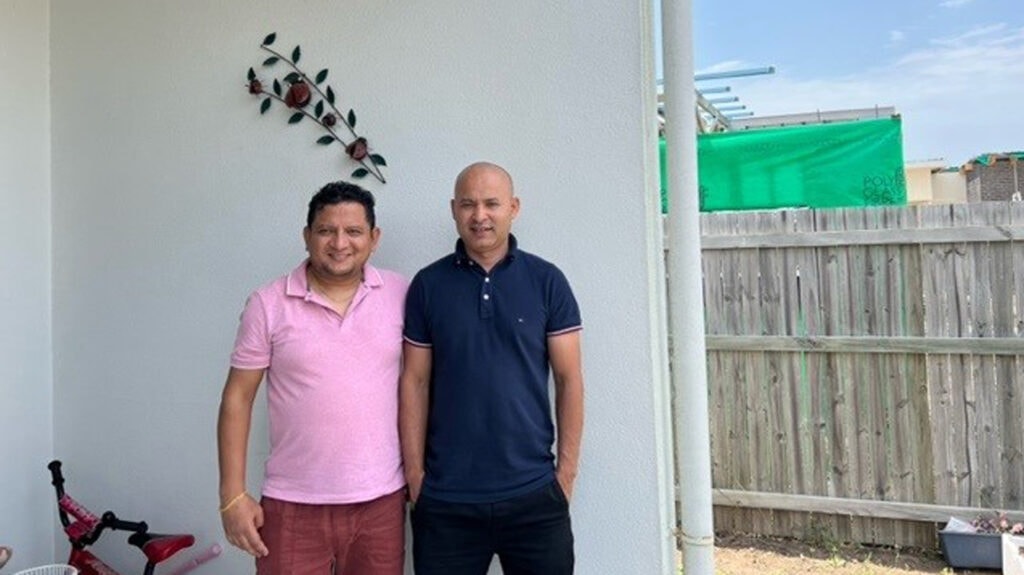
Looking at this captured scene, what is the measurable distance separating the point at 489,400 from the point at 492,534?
290 millimetres

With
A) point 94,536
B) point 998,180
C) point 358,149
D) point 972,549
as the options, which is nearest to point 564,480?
point 358,149

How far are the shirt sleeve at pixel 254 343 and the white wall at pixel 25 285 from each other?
132 cm

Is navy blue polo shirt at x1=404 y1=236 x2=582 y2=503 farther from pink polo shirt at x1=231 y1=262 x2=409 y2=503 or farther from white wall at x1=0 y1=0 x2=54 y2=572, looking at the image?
white wall at x1=0 y1=0 x2=54 y2=572

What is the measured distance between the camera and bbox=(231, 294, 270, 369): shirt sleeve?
4.91 ft

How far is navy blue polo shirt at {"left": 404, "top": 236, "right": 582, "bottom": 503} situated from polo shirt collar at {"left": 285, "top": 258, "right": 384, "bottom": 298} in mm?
141

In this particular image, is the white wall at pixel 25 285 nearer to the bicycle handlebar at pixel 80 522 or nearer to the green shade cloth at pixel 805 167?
the bicycle handlebar at pixel 80 522

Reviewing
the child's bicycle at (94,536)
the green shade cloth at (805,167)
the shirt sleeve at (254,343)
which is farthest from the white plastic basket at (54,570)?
the green shade cloth at (805,167)

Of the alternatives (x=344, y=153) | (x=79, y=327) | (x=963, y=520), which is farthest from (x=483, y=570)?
(x=963, y=520)

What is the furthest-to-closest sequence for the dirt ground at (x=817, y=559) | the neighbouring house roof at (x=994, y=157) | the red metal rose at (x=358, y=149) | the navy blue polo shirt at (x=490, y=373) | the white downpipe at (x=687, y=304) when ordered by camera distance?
the neighbouring house roof at (x=994, y=157)
the dirt ground at (x=817, y=559)
the red metal rose at (x=358, y=149)
the white downpipe at (x=687, y=304)
the navy blue polo shirt at (x=490, y=373)

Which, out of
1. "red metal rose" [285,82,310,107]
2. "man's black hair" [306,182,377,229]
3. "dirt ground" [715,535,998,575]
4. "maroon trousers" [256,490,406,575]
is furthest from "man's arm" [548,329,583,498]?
"dirt ground" [715,535,998,575]

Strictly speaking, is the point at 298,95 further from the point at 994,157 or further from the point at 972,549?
the point at 994,157

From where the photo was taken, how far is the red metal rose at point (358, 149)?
196cm

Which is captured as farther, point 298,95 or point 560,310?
point 298,95

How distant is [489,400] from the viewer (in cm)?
A: 148
